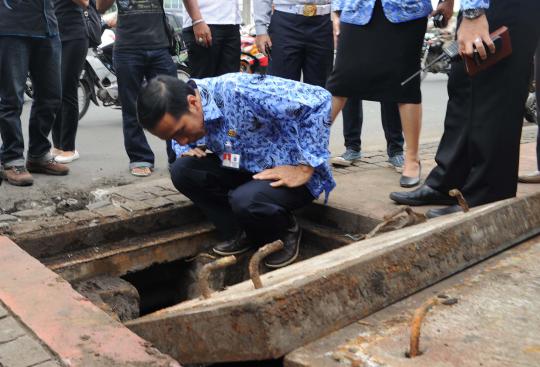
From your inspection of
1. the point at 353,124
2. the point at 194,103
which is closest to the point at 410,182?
the point at 353,124

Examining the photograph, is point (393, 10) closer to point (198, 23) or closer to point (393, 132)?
point (393, 132)

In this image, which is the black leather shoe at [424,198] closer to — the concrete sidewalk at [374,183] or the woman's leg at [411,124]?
the concrete sidewalk at [374,183]

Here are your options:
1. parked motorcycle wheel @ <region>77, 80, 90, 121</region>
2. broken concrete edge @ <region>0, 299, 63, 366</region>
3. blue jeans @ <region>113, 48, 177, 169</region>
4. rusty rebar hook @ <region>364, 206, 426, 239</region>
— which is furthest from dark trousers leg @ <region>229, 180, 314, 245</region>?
parked motorcycle wheel @ <region>77, 80, 90, 121</region>

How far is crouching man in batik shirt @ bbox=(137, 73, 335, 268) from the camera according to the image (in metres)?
2.92

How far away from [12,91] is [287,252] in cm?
201

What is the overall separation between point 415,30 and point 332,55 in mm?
927

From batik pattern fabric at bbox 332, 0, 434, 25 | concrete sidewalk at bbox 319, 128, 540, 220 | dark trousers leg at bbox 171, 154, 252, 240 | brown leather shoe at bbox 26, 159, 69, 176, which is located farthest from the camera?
brown leather shoe at bbox 26, 159, 69, 176

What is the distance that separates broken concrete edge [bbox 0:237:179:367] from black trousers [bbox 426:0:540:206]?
1.67 meters

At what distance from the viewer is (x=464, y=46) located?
2699mm

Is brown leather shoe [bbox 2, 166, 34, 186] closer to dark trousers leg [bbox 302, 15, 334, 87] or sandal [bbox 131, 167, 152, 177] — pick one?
sandal [bbox 131, 167, 152, 177]

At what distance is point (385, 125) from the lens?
4492 millimetres

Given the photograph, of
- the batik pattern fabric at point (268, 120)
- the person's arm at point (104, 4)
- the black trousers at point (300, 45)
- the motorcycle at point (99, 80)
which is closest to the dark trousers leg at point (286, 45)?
the black trousers at point (300, 45)

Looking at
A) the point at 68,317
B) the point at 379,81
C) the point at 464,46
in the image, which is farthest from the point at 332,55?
the point at 68,317

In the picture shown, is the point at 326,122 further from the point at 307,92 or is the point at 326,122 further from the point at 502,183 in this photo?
the point at 502,183
